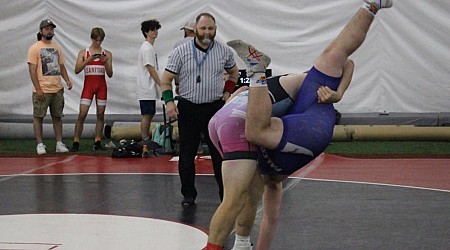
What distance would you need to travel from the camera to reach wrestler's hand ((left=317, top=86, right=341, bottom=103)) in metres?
5.87

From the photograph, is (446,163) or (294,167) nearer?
(294,167)

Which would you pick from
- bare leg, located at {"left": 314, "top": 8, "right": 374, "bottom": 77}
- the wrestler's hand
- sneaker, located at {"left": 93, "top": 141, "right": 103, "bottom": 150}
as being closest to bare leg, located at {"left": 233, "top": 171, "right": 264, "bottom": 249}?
the wrestler's hand

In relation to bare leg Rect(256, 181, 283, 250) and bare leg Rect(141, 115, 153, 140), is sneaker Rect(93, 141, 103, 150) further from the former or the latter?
bare leg Rect(256, 181, 283, 250)

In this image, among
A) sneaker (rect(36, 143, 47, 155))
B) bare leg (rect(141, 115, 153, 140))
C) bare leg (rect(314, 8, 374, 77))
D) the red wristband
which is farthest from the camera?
sneaker (rect(36, 143, 47, 155))

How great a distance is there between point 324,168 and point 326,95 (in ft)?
19.8

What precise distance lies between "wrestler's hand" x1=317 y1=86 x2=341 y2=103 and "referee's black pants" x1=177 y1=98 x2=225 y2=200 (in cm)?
305

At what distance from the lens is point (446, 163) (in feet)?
40.0

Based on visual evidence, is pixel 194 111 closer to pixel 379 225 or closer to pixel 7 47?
pixel 379 225

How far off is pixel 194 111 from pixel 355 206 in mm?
1677

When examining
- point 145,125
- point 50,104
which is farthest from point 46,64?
point 145,125

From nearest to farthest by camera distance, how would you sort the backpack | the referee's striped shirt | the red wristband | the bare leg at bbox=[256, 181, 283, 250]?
1. the bare leg at bbox=[256, 181, 283, 250]
2. the referee's striped shirt
3. the red wristband
4. the backpack

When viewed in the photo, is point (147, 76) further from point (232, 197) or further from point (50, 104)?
point (232, 197)

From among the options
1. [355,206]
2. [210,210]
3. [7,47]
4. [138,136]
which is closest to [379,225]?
[355,206]

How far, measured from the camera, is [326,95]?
5871mm
